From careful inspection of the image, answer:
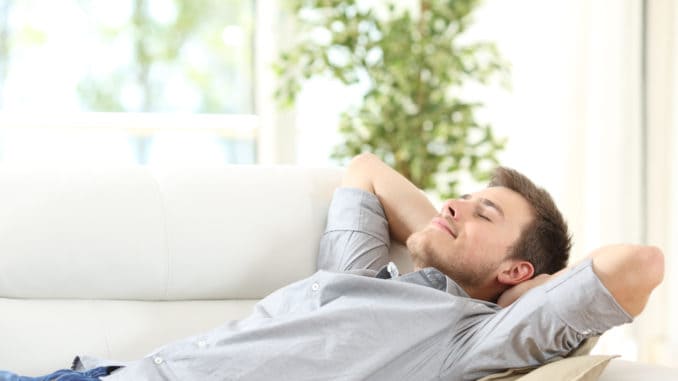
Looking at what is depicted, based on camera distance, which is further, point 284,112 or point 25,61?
point 284,112

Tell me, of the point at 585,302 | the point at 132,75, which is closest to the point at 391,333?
the point at 585,302

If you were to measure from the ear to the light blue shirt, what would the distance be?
7 cm

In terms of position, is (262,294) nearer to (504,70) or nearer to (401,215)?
(401,215)

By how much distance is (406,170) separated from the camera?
381 centimetres

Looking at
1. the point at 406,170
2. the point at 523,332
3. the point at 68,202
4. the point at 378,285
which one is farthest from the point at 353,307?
the point at 406,170

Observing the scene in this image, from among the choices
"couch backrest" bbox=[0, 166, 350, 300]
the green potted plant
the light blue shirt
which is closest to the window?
the green potted plant

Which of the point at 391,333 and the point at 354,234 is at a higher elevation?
the point at 354,234

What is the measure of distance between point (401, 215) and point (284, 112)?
2.13 meters

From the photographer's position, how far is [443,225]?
1.89 meters

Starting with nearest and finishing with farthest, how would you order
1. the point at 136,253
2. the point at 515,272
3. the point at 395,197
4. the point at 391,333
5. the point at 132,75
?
the point at 391,333 < the point at 515,272 < the point at 136,253 < the point at 395,197 < the point at 132,75

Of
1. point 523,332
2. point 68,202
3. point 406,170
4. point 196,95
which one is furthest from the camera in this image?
point 196,95

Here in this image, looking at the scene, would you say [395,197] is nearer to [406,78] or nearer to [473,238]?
[473,238]

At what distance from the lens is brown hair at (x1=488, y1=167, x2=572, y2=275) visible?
186 centimetres

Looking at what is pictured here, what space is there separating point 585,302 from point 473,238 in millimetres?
362
